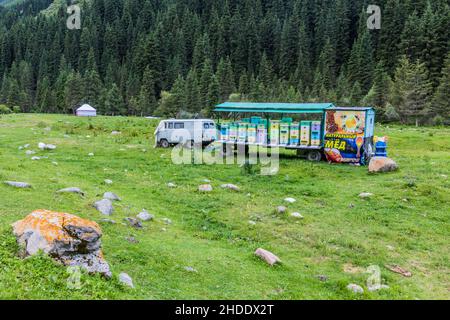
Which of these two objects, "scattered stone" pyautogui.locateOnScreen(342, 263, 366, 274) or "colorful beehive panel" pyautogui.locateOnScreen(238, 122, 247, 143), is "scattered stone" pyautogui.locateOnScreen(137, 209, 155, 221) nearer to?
"scattered stone" pyautogui.locateOnScreen(342, 263, 366, 274)

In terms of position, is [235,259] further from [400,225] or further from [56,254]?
[400,225]

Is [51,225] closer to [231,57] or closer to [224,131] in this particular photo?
[224,131]

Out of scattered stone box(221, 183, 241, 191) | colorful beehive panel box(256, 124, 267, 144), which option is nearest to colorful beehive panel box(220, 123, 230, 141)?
colorful beehive panel box(256, 124, 267, 144)

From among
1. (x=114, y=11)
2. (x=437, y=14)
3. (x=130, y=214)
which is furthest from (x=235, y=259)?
(x=114, y=11)

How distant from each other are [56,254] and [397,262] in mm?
8470

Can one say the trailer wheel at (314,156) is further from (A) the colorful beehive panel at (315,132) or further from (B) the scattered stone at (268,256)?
(B) the scattered stone at (268,256)

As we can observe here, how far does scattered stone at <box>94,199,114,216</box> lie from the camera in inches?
503

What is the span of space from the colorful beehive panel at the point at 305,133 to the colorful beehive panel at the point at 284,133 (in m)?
0.84

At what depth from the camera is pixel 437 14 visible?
8275 centimetres

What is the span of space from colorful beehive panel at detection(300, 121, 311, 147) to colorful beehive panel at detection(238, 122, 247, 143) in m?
3.57

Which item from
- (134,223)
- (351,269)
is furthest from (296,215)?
(134,223)

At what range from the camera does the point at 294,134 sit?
2509cm

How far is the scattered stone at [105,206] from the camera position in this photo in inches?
503

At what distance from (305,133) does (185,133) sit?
9550 mm
